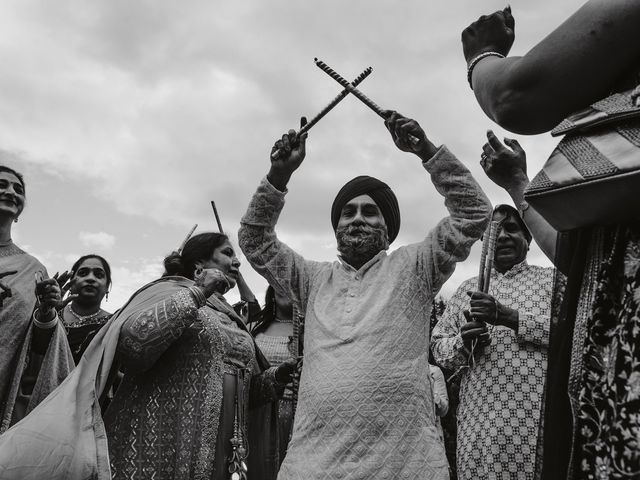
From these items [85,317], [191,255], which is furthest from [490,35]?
[85,317]

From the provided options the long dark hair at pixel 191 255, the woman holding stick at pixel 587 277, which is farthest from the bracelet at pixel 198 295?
the woman holding stick at pixel 587 277

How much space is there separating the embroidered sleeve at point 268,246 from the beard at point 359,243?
0.27 meters

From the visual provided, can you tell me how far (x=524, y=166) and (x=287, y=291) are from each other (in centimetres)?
184

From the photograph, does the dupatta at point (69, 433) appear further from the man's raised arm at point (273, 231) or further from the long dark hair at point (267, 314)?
the long dark hair at point (267, 314)

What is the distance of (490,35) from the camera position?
4.94 ft

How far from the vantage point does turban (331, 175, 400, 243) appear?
360 cm

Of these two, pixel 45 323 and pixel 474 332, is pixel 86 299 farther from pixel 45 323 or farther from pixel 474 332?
pixel 474 332

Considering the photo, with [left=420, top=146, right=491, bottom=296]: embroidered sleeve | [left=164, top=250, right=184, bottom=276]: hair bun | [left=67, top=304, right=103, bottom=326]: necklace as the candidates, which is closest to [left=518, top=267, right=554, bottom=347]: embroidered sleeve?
[left=420, top=146, right=491, bottom=296]: embroidered sleeve

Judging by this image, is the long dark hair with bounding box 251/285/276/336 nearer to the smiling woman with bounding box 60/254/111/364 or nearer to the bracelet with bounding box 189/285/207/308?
the smiling woman with bounding box 60/254/111/364

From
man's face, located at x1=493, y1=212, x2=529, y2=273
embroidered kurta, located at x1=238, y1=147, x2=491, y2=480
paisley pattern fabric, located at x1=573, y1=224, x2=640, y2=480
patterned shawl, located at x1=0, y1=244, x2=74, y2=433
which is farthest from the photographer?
patterned shawl, located at x1=0, y1=244, x2=74, y2=433

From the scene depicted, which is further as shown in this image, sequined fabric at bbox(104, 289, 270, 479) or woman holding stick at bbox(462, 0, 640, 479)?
sequined fabric at bbox(104, 289, 270, 479)

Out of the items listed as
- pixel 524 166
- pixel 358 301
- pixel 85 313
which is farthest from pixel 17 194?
pixel 524 166

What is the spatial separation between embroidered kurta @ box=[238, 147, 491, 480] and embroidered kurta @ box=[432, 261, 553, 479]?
3.18 ft

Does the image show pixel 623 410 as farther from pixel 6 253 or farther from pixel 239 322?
pixel 6 253
